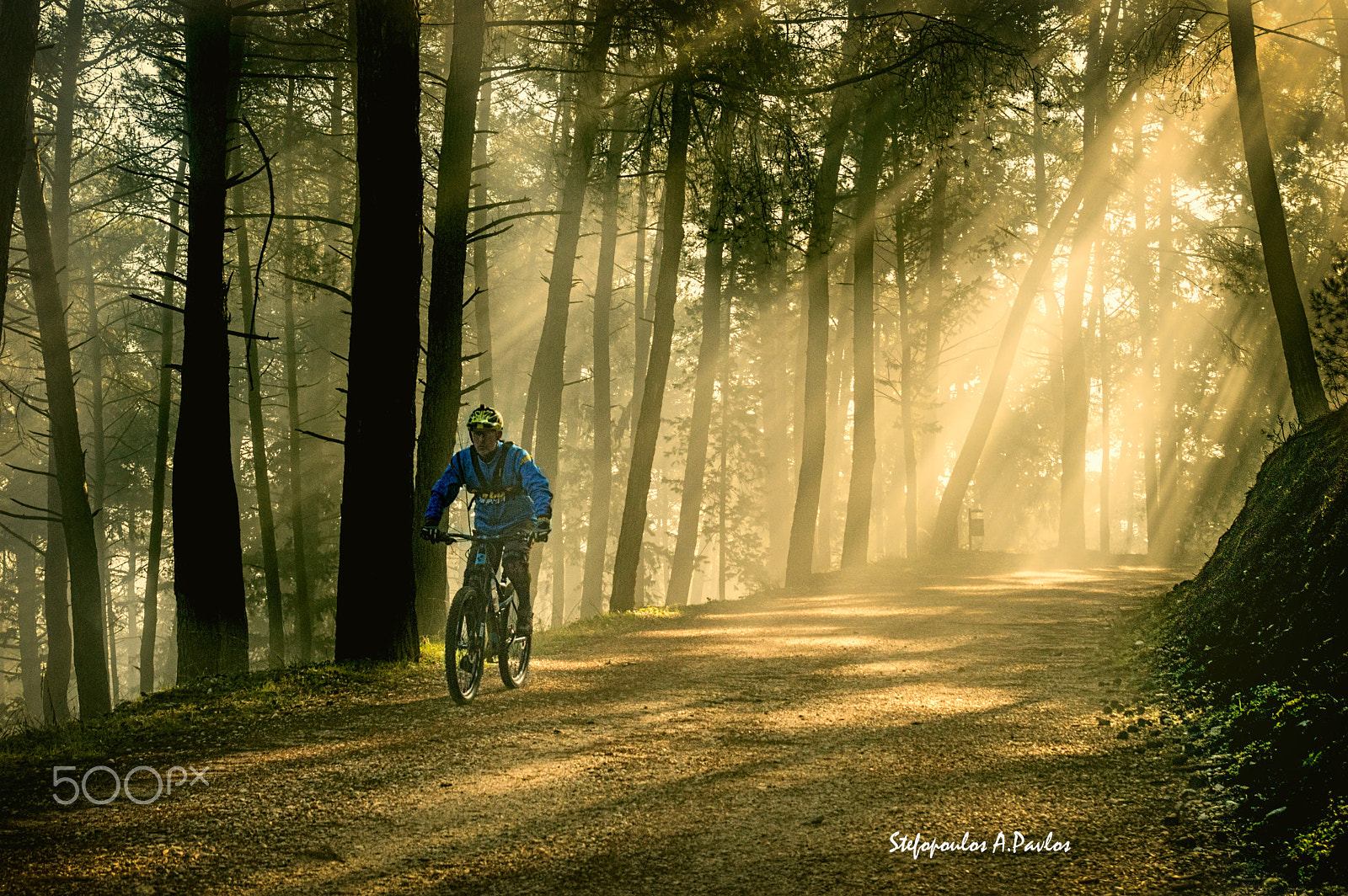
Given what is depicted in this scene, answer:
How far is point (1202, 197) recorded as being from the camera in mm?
28156

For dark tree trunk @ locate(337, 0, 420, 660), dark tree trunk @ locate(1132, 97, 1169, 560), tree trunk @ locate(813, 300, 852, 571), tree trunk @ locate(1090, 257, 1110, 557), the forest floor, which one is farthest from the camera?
tree trunk @ locate(1090, 257, 1110, 557)


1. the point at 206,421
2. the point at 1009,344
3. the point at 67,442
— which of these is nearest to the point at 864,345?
the point at 1009,344

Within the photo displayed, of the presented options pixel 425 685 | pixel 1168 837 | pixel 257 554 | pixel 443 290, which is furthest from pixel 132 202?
pixel 1168 837

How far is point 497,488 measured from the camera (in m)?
7.31

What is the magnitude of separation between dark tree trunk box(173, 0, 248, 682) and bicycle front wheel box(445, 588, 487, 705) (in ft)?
11.2

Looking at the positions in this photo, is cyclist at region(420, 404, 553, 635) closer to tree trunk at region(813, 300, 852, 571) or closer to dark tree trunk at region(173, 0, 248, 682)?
dark tree trunk at region(173, 0, 248, 682)

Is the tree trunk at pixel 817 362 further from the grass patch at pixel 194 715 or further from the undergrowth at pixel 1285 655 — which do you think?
the grass patch at pixel 194 715

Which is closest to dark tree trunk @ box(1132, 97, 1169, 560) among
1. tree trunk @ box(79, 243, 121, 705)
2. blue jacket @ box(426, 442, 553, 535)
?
blue jacket @ box(426, 442, 553, 535)

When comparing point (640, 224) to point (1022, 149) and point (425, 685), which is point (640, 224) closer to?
point (1022, 149)

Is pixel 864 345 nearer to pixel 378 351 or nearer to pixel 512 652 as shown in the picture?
pixel 378 351

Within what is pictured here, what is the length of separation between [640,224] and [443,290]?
51.7ft

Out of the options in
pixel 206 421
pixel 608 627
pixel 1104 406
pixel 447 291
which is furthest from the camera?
pixel 1104 406

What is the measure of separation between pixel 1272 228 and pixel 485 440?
10991 mm

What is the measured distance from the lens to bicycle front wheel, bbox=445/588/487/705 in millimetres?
6746
